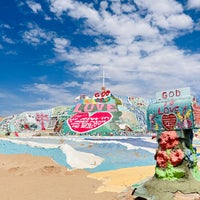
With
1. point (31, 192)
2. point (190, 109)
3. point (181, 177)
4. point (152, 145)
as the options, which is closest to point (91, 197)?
point (31, 192)

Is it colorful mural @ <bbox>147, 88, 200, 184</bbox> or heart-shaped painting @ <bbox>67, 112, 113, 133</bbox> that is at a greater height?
heart-shaped painting @ <bbox>67, 112, 113, 133</bbox>

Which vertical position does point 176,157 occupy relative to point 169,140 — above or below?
below

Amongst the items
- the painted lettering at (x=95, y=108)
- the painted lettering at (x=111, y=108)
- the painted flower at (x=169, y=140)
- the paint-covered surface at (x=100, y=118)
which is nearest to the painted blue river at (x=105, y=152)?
the painted flower at (x=169, y=140)

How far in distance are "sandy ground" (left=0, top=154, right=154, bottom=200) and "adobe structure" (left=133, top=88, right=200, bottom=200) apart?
5.66ft

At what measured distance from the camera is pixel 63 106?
42250mm

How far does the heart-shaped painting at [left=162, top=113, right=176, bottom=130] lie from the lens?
8.34 metres

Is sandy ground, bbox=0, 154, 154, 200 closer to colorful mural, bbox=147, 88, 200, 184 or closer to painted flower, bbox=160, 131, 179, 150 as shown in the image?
colorful mural, bbox=147, 88, 200, 184

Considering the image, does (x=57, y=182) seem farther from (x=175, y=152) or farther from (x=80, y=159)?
(x=175, y=152)

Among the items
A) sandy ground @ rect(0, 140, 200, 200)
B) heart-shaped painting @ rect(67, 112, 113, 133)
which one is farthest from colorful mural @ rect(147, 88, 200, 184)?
heart-shaped painting @ rect(67, 112, 113, 133)

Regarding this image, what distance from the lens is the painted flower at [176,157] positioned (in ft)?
25.7

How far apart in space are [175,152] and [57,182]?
5831 millimetres

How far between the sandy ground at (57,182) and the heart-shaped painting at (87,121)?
1404cm

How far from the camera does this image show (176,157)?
786cm

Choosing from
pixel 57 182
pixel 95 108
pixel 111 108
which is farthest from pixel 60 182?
pixel 111 108
